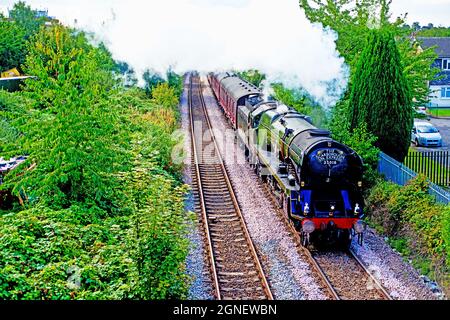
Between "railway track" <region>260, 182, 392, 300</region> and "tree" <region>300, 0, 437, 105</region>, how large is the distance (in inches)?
433

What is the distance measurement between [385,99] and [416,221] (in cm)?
565

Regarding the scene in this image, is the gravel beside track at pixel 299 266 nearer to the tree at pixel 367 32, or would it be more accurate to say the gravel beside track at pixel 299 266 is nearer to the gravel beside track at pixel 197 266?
the gravel beside track at pixel 197 266

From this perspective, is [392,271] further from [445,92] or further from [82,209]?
[445,92]

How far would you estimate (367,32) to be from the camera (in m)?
23.0

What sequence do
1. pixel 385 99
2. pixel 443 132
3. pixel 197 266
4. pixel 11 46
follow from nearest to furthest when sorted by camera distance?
pixel 197 266
pixel 385 99
pixel 443 132
pixel 11 46

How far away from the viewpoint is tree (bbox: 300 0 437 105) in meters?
22.4

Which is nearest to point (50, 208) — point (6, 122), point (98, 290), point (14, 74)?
point (98, 290)

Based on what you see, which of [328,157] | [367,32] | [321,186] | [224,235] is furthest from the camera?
[367,32]

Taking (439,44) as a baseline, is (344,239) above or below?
below

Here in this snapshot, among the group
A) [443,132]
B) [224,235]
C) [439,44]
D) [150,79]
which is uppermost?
[439,44]

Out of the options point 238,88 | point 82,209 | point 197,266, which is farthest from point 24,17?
point 197,266
